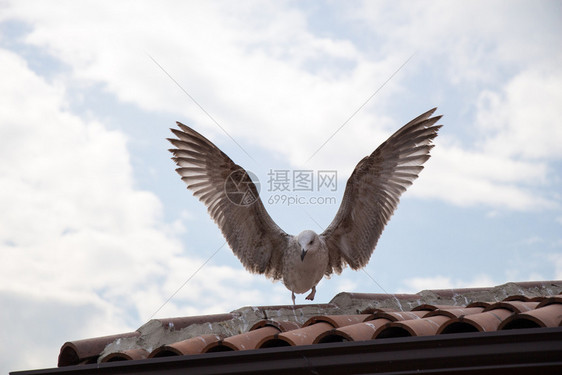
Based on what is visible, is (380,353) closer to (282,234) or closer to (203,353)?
(203,353)

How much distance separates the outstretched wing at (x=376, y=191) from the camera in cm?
634

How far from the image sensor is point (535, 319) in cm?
276

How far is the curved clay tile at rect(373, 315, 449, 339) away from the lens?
291 cm

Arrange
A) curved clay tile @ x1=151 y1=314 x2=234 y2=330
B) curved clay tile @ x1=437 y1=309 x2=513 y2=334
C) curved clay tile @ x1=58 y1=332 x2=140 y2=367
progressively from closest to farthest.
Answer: curved clay tile @ x1=437 y1=309 x2=513 y2=334 < curved clay tile @ x1=58 y1=332 x2=140 y2=367 < curved clay tile @ x1=151 y1=314 x2=234 y2=330

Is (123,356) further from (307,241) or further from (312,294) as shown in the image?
(312,294)

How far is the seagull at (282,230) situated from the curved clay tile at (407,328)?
3113mm

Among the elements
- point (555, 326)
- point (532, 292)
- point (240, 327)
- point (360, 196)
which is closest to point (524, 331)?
point (555, 326)

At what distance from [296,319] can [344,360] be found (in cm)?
260

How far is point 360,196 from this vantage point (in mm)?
6418

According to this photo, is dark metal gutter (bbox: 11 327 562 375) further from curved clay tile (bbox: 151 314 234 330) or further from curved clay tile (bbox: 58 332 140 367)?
curved clay tile (bbox: 151 314 234 330)

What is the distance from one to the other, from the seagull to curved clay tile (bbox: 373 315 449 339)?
3.11 metres

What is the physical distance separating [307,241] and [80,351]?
256 centimetres

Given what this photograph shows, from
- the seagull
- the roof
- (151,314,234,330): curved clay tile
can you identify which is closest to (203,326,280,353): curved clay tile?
the roof

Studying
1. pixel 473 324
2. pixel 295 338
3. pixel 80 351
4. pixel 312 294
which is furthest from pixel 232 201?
pixel 473 324
